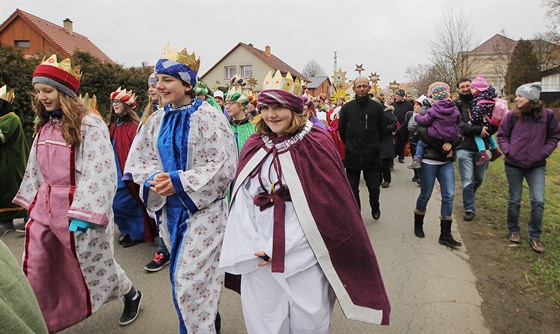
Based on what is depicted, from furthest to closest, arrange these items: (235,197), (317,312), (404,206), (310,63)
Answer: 1. (310,63)
2. (404,206)
3. (235,197)
4. (317,312)

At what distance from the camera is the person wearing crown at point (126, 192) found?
5113 mm

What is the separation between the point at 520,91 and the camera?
4.75 meters

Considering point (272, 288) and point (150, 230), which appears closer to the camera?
point (272, 288)

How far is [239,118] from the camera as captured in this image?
17.8 ft

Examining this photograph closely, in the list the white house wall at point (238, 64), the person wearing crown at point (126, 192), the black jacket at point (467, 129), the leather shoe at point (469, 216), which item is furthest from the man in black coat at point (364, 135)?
the white house wall at point (238, 64)

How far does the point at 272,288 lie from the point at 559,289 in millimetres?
3345

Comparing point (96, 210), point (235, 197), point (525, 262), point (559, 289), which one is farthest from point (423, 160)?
point (96, 210)

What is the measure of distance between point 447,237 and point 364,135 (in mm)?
1843

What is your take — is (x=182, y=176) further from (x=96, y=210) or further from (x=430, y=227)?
(x=430, y=227)

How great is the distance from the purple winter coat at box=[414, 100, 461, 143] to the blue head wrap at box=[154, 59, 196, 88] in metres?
3.48

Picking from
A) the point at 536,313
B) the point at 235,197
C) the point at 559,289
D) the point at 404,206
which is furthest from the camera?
the point at 404,206

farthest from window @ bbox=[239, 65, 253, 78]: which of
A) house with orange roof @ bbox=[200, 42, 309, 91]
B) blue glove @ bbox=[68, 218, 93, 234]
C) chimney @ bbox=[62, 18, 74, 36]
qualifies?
blue glove @ bbox=[68, 218, 93, 234]

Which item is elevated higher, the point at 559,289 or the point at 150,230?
the point at 150,230

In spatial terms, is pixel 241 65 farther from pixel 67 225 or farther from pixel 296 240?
pixel 296 240
